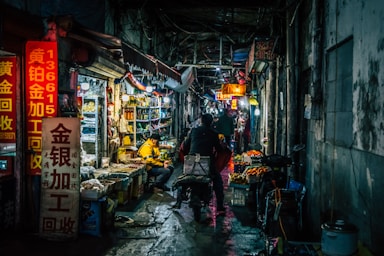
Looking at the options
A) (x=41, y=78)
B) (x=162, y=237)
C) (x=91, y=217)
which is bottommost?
(x=162, y=237)

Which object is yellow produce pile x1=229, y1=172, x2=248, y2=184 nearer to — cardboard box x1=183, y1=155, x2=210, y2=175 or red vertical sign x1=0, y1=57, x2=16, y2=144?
cardboard box x1=183, y1=155, x2=210, y2=175

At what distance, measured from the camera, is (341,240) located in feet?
14.7

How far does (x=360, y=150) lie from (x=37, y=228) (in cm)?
686

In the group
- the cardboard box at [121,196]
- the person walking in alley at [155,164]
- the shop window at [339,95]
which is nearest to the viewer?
the shop window at [339,95]

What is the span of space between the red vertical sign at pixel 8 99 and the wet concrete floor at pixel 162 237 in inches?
A: 87.3

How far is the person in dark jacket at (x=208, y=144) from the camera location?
35.2 ft

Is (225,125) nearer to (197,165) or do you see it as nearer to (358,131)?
(197,165)

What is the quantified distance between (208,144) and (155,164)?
4.15 meters

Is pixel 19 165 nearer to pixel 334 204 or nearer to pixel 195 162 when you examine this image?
pixel 195 162

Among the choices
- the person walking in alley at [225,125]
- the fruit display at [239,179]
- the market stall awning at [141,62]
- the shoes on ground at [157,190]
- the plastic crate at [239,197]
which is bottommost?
the shoes on ground at [157,190]

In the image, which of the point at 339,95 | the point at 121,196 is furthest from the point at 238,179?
the point at 339,95

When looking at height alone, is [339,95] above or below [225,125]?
above

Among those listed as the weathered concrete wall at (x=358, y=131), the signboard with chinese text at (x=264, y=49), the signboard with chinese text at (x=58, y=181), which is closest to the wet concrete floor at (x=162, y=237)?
the signboard with chinese text at (x=58, y=181)

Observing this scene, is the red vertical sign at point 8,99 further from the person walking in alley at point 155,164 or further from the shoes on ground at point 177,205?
the person walking in alley at point 155,164
